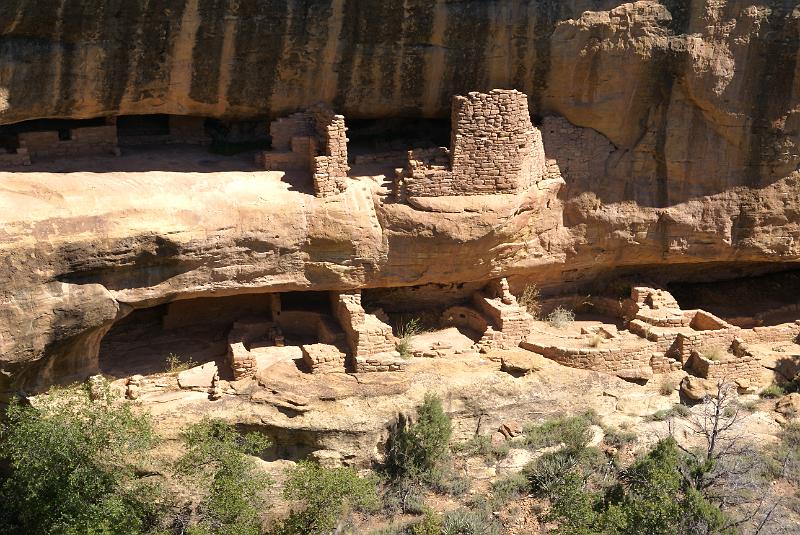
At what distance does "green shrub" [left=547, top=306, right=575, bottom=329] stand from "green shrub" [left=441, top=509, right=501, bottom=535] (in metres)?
3.37

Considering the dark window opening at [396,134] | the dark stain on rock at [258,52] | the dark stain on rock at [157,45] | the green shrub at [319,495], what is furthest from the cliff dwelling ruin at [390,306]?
the green shrub at [319,495]

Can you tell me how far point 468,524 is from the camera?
10.6 m

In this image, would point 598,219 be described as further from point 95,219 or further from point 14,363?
point 14,363

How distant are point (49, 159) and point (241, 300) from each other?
289 cm

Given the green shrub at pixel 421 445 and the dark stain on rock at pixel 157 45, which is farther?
the green shrub at pixel 421 445

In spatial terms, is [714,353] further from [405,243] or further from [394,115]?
[394,115]

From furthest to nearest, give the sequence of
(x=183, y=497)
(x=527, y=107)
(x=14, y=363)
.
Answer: (x=527, y=107) < (x=183, y=497) < (x=14, y=363)

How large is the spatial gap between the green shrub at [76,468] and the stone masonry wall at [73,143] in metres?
2.74

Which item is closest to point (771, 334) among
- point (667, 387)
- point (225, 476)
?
point (667, 387)

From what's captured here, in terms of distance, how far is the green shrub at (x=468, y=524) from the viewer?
416 inches

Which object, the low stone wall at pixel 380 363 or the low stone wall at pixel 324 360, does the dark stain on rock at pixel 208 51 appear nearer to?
the low stone wall at pixel 324 360

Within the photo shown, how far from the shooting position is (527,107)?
12070mm

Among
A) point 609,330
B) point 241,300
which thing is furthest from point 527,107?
point 241,300

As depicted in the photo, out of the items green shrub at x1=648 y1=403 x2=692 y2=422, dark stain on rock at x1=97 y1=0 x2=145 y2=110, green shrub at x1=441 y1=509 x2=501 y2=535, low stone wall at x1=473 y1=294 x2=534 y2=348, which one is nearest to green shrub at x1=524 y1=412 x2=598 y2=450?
green shrub at x1=648 y1=403 x2=692 y2=422
